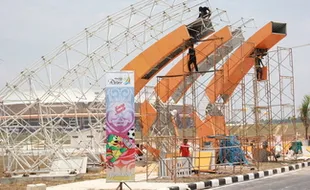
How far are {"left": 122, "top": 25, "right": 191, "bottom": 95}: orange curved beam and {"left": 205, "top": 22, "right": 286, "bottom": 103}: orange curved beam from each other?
9.54ft

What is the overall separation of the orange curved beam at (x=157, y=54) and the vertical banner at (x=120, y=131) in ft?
33.3

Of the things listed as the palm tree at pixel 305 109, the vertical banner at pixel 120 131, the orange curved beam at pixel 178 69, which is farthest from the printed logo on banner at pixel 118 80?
the palm tree at pixel 305 109

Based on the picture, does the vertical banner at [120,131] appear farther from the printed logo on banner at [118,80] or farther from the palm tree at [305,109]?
the palm tree at [305,109]

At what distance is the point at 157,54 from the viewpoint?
2384cm

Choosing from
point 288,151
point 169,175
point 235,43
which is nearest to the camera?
point 169,175

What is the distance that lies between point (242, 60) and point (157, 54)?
19.8 ft

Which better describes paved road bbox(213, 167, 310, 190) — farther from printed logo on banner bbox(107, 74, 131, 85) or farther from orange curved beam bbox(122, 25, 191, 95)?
orange curved beam bbox(122, 25, 191, 95)

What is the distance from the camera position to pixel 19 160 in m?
22.1

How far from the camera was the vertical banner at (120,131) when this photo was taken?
43.6 ft

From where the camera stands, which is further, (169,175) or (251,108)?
(251,108)

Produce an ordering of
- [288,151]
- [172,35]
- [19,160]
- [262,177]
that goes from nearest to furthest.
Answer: [262,177], [19,160], [172,35], [288,151]

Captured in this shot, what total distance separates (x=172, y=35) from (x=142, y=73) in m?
2.10

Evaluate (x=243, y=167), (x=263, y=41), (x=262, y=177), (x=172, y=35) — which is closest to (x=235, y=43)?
(x=263, y=41)

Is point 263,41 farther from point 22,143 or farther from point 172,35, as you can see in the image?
point 22,143
